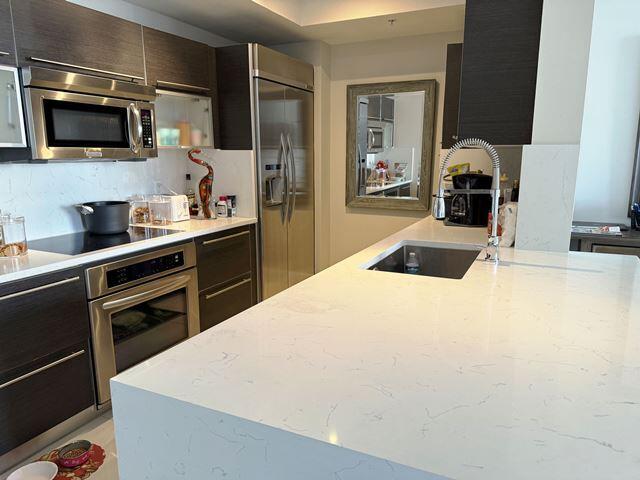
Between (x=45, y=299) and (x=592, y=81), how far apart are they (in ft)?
11.7

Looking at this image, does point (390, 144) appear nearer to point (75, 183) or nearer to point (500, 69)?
point (500, 69)

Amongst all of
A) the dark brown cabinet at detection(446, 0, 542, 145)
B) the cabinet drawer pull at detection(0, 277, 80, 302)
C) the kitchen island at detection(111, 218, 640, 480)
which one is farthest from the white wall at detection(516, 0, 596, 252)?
the cabinet drawer pull at detection(0, 277, 80, 302)

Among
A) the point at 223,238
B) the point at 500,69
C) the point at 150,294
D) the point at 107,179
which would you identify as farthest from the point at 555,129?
the point at 107,179

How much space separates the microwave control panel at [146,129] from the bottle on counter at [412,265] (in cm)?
174

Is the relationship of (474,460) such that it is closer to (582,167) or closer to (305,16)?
(582,167)

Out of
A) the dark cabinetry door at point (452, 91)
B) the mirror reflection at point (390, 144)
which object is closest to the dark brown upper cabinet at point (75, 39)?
the dark cabinetry door at point (452, 91)

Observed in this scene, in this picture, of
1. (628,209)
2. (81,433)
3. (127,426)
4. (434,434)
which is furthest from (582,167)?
(81,433)

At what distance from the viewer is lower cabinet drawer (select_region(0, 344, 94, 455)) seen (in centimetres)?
193

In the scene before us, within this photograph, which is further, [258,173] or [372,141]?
[372,141]

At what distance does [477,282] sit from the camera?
163cm

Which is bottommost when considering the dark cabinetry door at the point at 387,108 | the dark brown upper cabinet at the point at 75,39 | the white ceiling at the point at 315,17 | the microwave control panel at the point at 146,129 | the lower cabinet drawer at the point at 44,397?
the lower cabinet drawer at the point at 44,397

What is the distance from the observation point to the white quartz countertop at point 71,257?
192 centimetres

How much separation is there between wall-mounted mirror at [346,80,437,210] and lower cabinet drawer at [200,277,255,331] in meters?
1.52

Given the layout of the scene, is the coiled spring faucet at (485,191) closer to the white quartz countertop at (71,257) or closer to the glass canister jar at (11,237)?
the white quartz countertop at (71,257)
